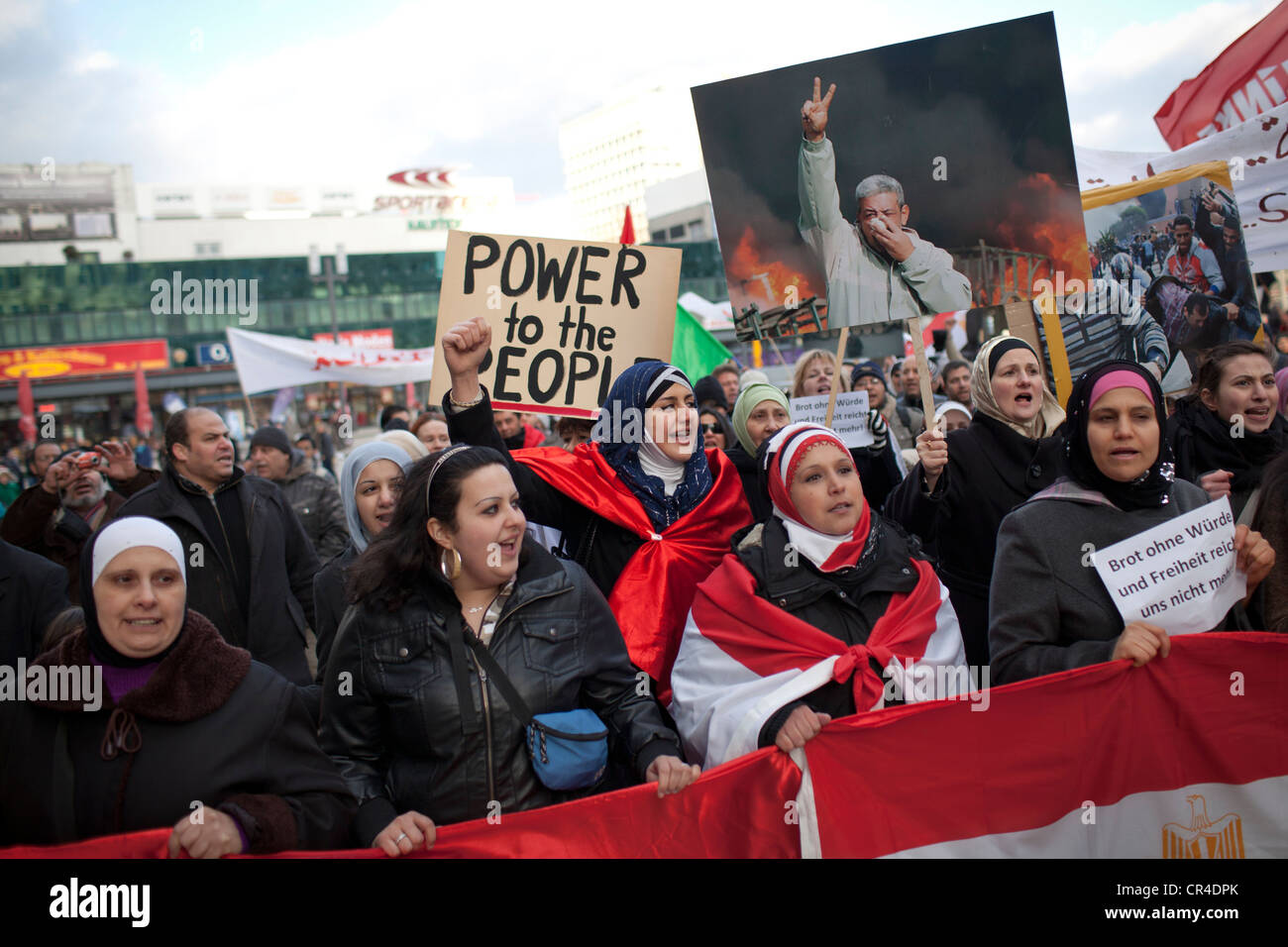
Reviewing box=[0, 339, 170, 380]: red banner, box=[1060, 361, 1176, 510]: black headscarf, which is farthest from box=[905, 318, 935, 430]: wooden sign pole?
box=[0, 339, 170, 380]: red banner

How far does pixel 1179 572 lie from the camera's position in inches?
102

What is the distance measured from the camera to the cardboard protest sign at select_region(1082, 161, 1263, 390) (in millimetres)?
5027

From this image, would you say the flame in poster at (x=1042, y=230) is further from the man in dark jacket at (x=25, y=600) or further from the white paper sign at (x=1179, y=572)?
the man in dark jacket at (x=25, y=600)

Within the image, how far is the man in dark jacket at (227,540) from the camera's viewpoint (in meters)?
4.36

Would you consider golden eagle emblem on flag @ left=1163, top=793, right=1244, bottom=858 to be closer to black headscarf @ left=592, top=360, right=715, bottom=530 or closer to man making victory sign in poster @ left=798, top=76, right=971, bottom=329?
black headscarf @ left=592, top=360, right=715, bottom=530

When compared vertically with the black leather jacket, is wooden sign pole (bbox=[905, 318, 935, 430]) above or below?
above

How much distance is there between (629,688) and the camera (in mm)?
2635

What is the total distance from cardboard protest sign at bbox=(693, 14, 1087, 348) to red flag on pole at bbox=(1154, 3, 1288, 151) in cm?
269

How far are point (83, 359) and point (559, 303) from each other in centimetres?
5498

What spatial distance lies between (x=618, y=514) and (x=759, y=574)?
0.78 meters
